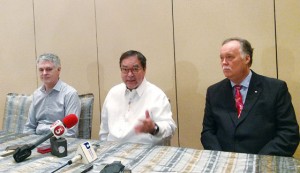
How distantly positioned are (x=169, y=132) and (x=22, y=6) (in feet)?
8.63

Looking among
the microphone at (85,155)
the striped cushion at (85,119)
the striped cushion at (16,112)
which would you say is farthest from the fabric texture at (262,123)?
the striped cushion at (16,112)

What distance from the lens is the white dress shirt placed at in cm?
231

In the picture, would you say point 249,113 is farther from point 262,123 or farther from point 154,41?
point 154,41

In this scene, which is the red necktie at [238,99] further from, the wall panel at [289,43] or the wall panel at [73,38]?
the wall panel at [73,38]

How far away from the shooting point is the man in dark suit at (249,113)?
207cm

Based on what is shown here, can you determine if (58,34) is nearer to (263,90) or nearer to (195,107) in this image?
(195,107)

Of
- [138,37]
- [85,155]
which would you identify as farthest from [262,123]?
[138,37]

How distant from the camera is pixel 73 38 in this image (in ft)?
11.5

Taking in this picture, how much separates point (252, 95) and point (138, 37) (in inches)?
58.1

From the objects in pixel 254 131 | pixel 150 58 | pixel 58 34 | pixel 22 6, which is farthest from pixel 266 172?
pixel 22 6

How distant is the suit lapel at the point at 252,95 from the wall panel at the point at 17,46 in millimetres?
2672

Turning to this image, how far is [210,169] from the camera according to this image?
1363 mm

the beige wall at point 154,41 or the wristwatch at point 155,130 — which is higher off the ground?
the beige wall at point 154,41

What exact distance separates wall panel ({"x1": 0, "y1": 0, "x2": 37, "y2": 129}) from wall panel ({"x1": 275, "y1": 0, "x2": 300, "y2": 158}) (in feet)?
9.15
